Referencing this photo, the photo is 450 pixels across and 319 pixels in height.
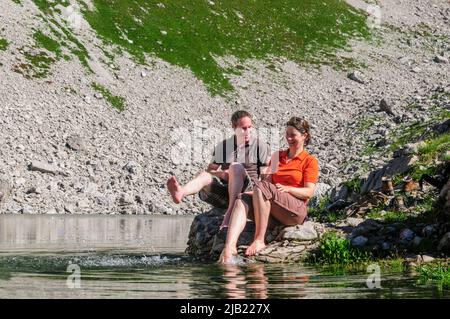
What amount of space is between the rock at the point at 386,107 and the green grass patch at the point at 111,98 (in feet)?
67.6

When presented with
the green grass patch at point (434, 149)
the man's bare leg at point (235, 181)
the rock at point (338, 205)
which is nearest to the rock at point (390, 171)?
the green grass patch at point (434, 149)

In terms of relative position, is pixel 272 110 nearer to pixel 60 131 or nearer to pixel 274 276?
pixel 60 131

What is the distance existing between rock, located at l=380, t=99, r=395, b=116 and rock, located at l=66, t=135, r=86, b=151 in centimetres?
2416

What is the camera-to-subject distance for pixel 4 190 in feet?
145

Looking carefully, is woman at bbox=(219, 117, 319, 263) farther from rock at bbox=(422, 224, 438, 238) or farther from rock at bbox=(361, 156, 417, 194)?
rock at bbox=(361, 156, 417, 194)

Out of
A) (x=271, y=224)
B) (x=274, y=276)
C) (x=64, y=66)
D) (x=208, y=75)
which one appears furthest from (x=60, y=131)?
(x=274, y=276)

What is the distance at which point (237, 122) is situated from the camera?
14.3 meters

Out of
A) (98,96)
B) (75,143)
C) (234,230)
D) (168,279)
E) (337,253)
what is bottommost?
(75,143)

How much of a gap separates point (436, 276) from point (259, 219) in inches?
166

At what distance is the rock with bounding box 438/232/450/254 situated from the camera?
12.4 metres

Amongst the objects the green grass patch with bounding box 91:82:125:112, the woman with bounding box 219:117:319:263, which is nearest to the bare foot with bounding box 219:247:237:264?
the woman with bounding box 219:117:319:263

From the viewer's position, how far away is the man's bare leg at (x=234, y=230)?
1365 cm

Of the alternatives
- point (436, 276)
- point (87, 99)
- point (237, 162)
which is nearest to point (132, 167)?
point (87, 99)

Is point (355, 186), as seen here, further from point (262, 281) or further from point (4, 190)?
point (4, 190)
